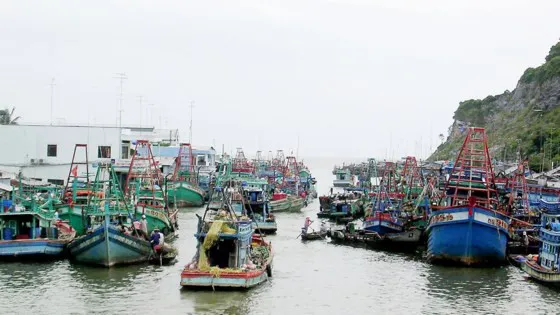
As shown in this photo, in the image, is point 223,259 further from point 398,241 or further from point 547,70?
point 547,70

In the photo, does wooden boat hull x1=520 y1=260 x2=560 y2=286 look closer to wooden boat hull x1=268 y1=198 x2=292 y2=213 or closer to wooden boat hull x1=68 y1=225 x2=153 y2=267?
wooden boat hull x1=68 y1=225 x2=153 y2=267

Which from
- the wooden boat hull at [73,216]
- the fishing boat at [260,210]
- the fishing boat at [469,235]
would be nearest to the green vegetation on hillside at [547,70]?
the fishing boat at [260,210]

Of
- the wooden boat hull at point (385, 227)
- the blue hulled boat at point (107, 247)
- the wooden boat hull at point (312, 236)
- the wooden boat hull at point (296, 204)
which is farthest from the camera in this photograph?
the wooden boat hull at point (296, 204)

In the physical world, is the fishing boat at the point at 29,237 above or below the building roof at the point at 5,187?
below

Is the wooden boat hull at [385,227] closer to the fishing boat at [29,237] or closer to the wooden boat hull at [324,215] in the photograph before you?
the fishing boat at [29,237]

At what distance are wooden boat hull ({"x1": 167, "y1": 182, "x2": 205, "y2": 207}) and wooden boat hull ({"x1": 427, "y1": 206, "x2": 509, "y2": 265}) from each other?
3509 cm

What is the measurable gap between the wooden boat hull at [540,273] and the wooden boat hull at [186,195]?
39.9 metres

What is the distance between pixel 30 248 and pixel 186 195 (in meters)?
35.9

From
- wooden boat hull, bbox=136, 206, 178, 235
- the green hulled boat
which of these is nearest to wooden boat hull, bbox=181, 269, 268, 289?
wooden boat hull, bbox=136, 206, 178, 235

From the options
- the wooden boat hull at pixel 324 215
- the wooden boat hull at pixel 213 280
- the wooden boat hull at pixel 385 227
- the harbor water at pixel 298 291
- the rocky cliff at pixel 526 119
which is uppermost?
the rocky cliff at pixel 526 119

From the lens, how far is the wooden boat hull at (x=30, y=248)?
36.2 meters

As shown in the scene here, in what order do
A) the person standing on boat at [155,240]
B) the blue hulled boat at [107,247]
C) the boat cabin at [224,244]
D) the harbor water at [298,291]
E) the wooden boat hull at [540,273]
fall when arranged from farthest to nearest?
the person standing on boat at [155,240] < the blue hulled boat at [107,247] < the wooden boat hull at [540,273] < the boat cabin at [224,244] < the harbor water at [298,291]

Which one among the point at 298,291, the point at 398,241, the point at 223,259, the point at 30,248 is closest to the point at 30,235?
the point at 30,248

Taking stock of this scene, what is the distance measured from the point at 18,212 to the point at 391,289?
17472 millimetres
